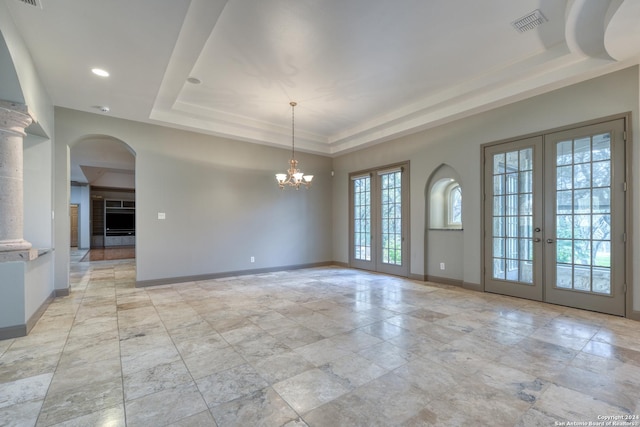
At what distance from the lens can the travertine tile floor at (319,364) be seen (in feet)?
6.24

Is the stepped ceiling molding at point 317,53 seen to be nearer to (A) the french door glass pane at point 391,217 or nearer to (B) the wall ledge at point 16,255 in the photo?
(A) the french door glass pane at point 391,217

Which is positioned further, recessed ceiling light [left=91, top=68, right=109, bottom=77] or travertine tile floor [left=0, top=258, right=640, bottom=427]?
recessed ceiling light [left=91, top=68, right=109, bottom=77]

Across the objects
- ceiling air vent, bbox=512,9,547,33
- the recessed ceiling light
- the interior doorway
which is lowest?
the interior doorway

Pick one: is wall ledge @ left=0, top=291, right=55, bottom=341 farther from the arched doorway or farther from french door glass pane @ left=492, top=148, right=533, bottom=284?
the arched doorway

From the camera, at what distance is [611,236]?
3.78 meters

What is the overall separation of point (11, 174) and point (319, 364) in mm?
3701

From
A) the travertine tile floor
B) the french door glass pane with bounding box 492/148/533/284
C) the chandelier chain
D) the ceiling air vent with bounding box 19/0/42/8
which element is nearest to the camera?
the travertine tile floor

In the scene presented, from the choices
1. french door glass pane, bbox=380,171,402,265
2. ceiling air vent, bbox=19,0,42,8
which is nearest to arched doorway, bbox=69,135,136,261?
french door glass pane, bbox=380,171,402,265

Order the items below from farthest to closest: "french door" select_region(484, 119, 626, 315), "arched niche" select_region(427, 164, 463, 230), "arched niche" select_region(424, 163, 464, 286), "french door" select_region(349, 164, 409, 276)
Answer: "french door" select_region(349, 164, 409, 276) < "arched niche" select_region(427, 164, 463, 230) < "arched niche" select_region(424, 163, 464, 286) < "french door" select_region(484, 119, 626, 315)

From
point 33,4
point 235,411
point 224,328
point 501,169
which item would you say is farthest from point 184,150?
point 501,169

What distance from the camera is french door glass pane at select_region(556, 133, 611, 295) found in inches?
151

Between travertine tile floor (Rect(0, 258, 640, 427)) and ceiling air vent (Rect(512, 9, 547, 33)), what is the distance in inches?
132

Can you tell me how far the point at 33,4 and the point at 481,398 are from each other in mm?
4715

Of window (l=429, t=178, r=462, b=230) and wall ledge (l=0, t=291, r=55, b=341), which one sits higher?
window (l=429, t=178, r=462, b=230)
